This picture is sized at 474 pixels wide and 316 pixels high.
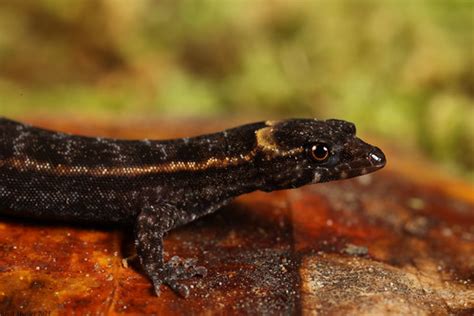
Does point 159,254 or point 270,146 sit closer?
point 159,254

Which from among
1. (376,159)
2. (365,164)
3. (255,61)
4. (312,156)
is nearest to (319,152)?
(312,156)

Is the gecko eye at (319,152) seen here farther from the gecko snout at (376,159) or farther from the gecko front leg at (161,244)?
the gecko front leg at (161,244)

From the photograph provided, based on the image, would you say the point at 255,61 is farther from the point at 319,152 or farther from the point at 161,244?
the point at 161,244

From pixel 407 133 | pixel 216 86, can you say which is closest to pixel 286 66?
pixel 216 86

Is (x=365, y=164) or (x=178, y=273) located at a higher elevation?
(x=365, y=164)

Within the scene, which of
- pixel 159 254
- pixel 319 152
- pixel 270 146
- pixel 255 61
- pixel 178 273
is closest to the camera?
pixel 178 273

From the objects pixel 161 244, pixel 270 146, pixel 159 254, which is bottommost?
pixel 159 254

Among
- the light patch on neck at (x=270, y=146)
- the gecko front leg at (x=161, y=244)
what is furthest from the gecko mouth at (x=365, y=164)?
the gecko front leg at (x=161, y=244)

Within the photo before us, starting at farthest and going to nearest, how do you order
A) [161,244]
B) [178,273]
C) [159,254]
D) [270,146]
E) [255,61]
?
1. [255,61]
2. [270,146]
3. [161,244]
4. [159,254]
5. [178,273]

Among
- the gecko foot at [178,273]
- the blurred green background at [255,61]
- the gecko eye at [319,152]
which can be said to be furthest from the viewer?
the blurred green background at [255,61]
